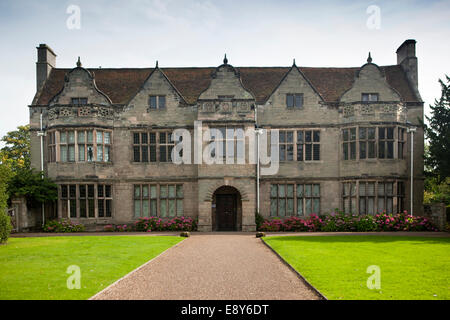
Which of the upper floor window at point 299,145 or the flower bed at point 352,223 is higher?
the upper floor window at point 299,145

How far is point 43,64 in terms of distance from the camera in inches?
1103

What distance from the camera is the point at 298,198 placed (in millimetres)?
25406

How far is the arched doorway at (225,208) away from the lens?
25516 mm

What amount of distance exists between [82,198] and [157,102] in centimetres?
784

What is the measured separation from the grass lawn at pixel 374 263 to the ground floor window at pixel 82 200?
13053 millimetres

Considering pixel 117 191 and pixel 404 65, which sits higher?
pixel 404 65

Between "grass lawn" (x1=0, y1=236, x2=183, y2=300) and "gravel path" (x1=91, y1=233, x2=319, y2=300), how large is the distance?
1.61ft

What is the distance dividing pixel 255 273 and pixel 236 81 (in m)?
16.1

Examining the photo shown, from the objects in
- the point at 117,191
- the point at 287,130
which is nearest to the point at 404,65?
the point at 287,130

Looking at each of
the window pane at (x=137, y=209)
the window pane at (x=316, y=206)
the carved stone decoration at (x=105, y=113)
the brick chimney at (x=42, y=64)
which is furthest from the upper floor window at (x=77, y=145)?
the window pane at (x=316, y=206)

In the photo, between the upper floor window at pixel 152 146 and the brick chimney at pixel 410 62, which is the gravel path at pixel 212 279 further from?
the brick chimney at pixel 410 62

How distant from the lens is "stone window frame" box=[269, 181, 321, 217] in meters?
25.3
